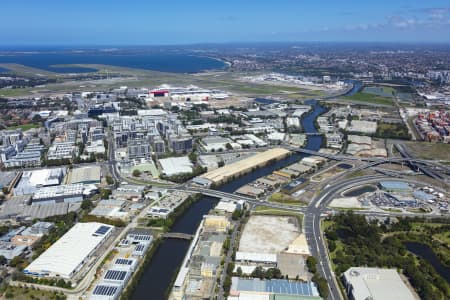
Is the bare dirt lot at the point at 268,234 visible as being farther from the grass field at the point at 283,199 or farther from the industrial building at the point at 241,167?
the industrial building at the point at 241,167

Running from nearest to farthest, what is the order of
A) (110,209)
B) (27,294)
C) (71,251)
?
(27,294)
(71,251)
(110,209)

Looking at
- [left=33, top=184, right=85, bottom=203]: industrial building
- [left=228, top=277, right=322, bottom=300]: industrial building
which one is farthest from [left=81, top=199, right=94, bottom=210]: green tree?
[left=228, top=277, right=322, bottom=300]: industrial building

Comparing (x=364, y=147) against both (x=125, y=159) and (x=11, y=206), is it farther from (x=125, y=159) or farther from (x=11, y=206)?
(x=11, y=206)

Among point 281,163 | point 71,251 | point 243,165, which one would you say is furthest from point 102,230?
point 281,163

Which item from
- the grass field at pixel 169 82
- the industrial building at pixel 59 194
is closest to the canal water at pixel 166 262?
the industrial building at pixel 59 194

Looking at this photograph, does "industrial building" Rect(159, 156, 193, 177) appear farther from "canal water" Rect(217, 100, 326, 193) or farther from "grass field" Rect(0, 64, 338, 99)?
"grass field" Rect(0, 64, 338, 99)

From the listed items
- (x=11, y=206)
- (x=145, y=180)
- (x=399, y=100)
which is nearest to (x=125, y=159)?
(x=145, y=180)

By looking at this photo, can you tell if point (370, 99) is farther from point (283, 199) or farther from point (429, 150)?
point (283, 199)
